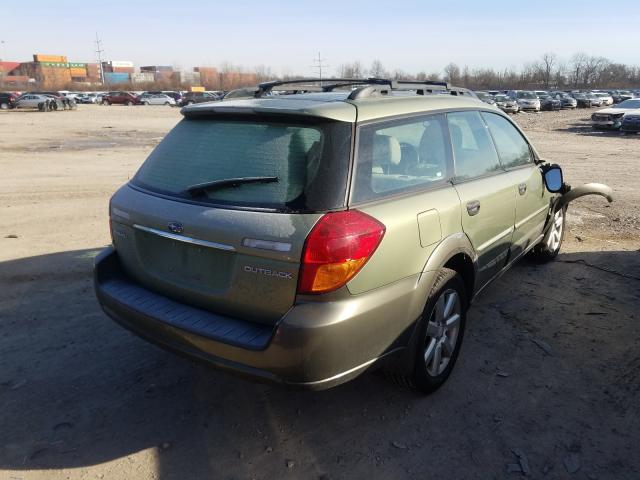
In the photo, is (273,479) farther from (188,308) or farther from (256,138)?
(256,138)

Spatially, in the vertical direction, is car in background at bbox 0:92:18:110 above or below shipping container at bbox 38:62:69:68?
below

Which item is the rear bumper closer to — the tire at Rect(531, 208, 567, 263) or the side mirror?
the side mirror

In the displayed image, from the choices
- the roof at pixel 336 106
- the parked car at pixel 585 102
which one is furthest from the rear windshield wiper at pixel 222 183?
the parked car at pixel 585 102

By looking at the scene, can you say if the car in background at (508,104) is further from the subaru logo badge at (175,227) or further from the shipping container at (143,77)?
the shipping container at (143,77)

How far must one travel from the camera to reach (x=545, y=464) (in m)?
2.68

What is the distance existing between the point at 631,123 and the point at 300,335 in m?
25.9

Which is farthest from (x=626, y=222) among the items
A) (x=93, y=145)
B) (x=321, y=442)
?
(x=93, y=145)

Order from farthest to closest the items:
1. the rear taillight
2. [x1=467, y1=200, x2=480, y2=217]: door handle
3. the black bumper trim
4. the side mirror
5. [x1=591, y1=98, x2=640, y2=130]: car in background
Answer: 1. [x1=591, y1=98, x2=640, y2=130]: car in background
2. the side mirror
3. [x1=467, y1=200, x2=480, y2=217]: door handle
4. the black bumper trim
5. the rear taillight

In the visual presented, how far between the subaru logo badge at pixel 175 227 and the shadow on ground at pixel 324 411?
0.78 m

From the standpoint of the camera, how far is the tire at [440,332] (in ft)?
9.90

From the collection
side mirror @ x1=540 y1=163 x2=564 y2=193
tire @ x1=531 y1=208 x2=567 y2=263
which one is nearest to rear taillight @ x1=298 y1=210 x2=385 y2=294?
side mirror @ x1=540 y1=163 x2=564 y2=193

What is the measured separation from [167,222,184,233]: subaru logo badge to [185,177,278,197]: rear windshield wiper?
185mm

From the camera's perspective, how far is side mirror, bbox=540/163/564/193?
16.1 feet

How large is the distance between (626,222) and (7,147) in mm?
17202
